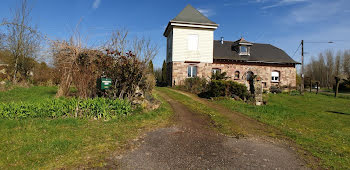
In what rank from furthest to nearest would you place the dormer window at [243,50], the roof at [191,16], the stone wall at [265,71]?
the dormer window at [243,50] → the stone wall at [265,71] → the roof at [191,16]

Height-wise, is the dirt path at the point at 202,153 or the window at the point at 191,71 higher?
the window at the point at 191,71

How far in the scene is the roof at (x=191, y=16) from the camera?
68.7 feet

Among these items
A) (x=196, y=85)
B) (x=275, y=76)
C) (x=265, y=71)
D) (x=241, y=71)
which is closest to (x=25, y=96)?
(x=196, y=85)

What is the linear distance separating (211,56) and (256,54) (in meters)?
6.90

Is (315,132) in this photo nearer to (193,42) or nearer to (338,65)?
(193,42)

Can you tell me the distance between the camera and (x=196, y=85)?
16.3 meters

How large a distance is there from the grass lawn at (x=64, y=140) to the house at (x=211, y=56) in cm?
1455

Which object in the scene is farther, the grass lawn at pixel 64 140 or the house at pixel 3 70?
the house at pixel 3 70

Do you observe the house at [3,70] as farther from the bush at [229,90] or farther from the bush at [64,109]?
the bush at [229,90]

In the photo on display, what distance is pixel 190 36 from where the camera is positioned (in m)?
20.8

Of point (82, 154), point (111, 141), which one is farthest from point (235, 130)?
point (82, 154)

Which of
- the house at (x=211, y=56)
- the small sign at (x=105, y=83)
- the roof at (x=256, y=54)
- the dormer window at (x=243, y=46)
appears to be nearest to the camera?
the small sign at (x=105, y=83)

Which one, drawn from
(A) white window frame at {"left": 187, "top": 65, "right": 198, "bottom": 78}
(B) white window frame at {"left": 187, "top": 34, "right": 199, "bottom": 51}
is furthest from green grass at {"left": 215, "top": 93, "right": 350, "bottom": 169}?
(B) white window frame at {"left": 187, "top": 34, "right": 199, "bottom": 51}

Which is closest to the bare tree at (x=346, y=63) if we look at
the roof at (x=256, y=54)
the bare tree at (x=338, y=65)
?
the bare tree at (x=338, y=65)
